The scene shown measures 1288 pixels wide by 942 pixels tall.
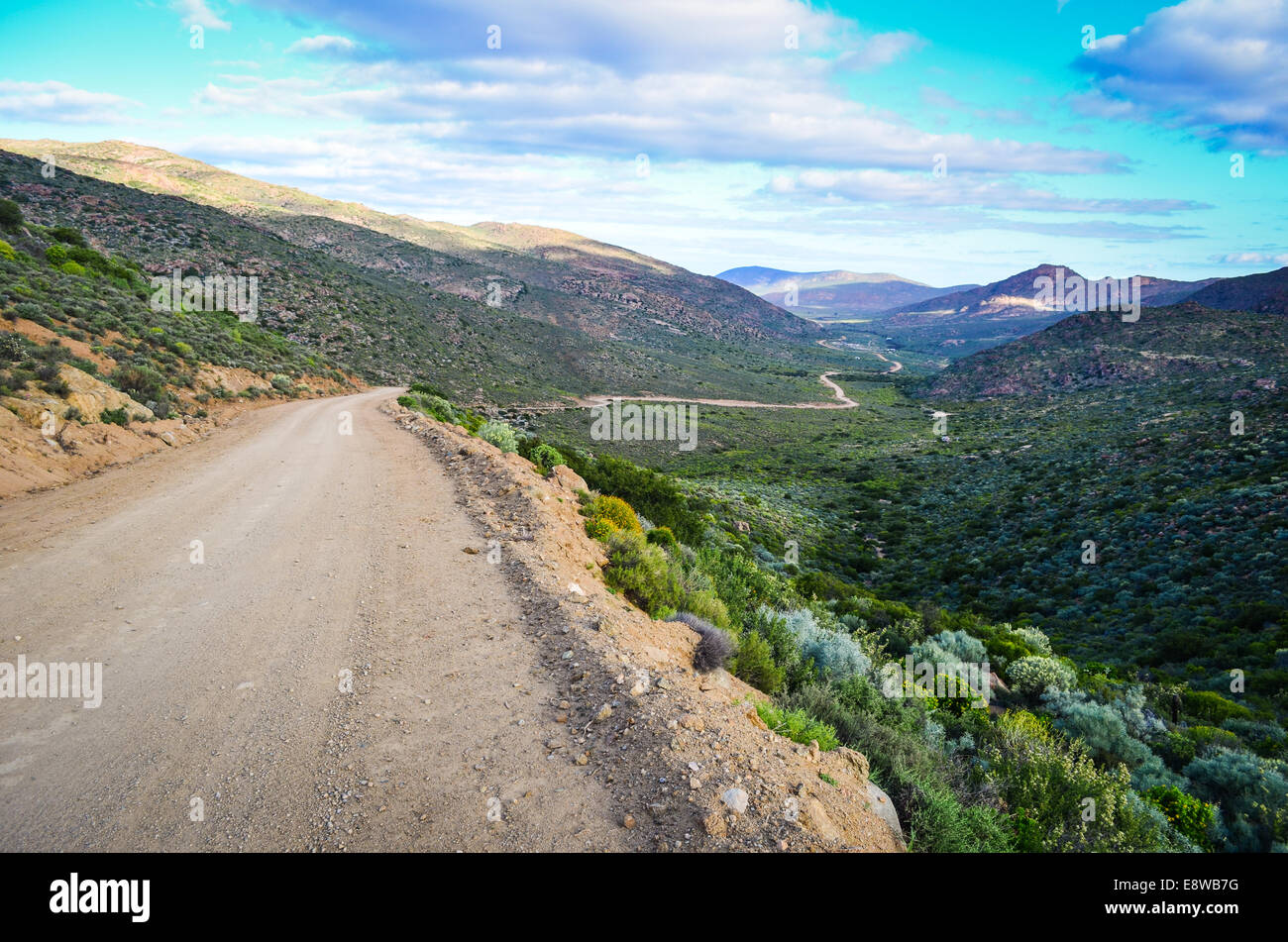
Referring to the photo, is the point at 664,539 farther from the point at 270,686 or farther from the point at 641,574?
the point at 270,686

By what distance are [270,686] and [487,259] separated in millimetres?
137172

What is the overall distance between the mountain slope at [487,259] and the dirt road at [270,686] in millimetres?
86408

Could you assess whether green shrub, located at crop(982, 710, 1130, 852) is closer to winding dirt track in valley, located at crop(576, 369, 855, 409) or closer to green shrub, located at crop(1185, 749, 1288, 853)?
green shrub, located at crop(1185, 749, 1288, 853)

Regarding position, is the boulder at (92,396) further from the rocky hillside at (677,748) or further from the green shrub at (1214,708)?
the green shrub at (1214,708)

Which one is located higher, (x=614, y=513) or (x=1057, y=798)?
(x=614, y=513)

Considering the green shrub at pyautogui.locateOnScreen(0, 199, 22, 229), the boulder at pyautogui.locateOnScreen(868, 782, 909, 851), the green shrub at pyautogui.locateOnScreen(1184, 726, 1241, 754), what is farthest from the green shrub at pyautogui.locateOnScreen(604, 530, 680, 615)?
the green shrub at pyautogui.locateOnScreen(0, 199, 22, 229)

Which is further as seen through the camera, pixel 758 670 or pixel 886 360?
pixel 886 360

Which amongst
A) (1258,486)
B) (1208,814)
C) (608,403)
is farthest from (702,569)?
(608,403)

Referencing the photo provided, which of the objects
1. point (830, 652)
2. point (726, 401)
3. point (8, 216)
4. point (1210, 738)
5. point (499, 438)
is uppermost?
point (8, 216)

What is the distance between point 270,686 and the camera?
4941 mm

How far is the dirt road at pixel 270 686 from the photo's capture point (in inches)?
140

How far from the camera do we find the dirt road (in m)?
3.55

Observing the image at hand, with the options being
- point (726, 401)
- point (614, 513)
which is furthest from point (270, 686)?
point (726, 401)
